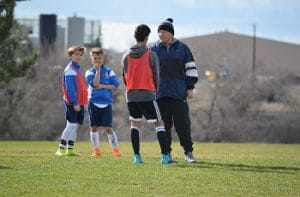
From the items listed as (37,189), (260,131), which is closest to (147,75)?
(37,189)

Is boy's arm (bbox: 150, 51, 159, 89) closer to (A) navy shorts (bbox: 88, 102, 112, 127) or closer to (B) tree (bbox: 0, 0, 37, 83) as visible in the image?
(A) navy shorts (bbox: 88, 102, 112, 127)

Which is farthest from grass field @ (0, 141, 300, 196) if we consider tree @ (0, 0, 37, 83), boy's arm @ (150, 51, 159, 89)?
tree @ (0, 0, 37, 83)

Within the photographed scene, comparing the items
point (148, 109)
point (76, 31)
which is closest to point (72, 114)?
point (148, 109)

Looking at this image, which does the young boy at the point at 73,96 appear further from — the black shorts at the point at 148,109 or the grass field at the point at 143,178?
the black shorts at the point at 148,109

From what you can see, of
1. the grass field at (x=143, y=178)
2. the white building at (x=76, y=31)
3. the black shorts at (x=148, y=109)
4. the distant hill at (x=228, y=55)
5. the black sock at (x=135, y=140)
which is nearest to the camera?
the grass field at (x=143, y=178)

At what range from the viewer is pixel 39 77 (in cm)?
5056

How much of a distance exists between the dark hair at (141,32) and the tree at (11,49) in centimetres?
2126

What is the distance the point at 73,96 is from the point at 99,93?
584mm

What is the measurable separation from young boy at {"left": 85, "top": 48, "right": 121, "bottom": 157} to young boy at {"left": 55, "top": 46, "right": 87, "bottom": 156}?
0.21 m

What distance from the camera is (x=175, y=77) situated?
12.9 metres

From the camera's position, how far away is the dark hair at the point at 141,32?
40.6ft

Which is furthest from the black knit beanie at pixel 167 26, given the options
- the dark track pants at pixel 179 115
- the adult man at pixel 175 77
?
the dark track pants at pixel 179 115

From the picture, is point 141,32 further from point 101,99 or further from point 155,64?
point 101,99

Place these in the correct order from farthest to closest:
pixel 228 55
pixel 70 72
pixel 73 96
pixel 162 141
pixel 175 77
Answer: pixel 228 55, pixel 70 72, pixel 73 96, pixel 175 77, pixel 162 141
